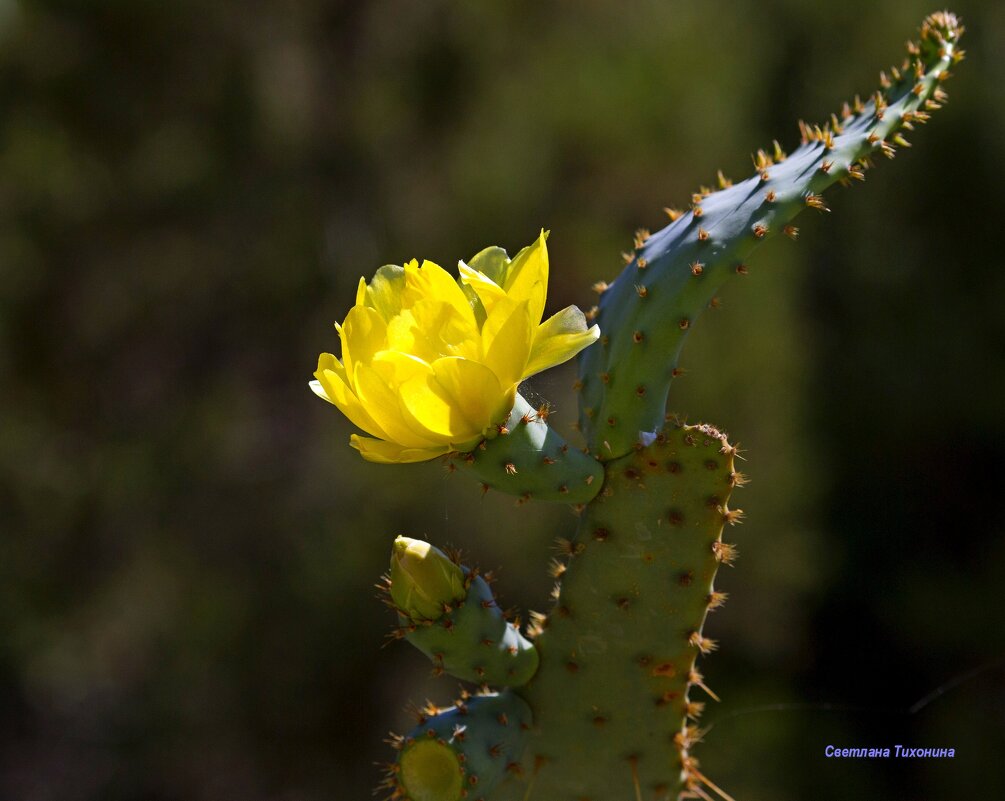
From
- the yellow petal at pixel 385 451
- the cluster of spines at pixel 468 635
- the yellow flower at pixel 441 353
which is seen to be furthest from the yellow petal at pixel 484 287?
A: the cluster of spines at pixel 468 635

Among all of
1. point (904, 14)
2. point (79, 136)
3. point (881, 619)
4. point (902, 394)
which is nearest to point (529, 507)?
point (881, 619)

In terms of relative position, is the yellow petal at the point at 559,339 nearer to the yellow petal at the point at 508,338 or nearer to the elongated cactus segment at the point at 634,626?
the yellow petal at the point at 508,338

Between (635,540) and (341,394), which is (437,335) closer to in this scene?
(341,394)

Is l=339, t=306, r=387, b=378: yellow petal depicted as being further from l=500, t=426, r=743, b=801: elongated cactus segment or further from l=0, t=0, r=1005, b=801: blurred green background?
l=0, t=0, r=1005, b=801: blurred green background

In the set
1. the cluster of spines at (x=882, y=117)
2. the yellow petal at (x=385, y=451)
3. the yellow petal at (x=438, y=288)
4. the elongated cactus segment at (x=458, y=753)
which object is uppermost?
the cluster of spines at (x=882, y=117)

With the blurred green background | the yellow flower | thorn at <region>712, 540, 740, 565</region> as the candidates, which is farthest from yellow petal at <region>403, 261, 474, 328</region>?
the blurred green background

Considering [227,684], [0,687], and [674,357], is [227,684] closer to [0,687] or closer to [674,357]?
[0,687]

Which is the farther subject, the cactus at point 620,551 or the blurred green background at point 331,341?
the blurred green background at point 331,341
